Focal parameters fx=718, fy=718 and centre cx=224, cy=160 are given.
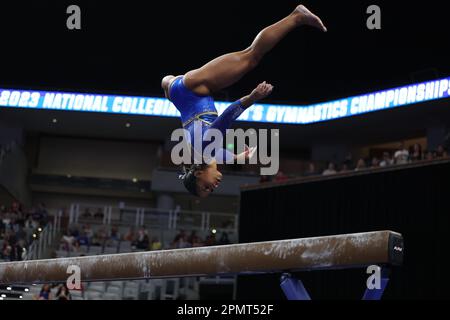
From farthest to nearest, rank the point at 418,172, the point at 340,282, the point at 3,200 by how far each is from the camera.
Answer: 1. the point at 3,200
2. the point at 340,282
3. the point at 418,172

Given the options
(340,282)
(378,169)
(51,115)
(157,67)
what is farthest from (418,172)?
(51,115)

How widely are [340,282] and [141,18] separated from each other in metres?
7.87

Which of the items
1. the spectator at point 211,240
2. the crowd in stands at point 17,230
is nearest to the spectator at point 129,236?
the spectator at point 211,240

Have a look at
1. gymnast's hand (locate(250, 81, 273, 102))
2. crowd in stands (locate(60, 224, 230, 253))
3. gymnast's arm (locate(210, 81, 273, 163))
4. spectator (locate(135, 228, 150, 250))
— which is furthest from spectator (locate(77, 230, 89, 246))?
gymnast's hand (locate(250, 81, 273, 102))

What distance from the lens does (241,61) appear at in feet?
19.8

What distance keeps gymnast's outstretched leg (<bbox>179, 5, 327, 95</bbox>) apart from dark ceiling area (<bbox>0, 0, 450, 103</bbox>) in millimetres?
10102

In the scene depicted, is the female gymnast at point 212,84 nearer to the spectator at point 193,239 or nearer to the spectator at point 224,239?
the spectator at point 224,239

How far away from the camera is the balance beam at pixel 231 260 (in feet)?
16.6

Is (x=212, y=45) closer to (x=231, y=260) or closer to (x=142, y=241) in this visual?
(x=142, y=241)

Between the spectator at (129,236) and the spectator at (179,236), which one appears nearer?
the spectator at (179,236)

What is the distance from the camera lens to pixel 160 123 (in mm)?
21859

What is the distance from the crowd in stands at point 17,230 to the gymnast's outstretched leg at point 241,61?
968cm
